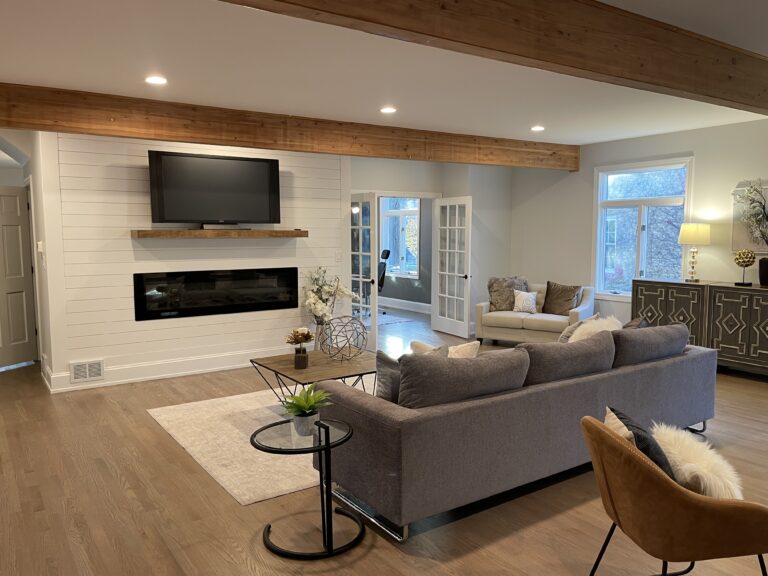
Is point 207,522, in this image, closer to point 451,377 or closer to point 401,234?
point 451,377

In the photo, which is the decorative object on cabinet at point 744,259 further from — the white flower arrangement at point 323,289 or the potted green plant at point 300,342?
the potted green plant at point 300,342

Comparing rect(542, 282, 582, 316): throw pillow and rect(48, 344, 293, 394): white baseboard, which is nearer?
rect(48, 344, 293, 394): white baseboard

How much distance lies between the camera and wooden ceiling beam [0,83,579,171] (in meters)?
4.59

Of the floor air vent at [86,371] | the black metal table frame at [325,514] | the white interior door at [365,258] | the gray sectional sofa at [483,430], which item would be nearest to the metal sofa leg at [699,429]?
the gray sectional sofa at [483,430]

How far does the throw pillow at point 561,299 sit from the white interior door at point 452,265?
3.82ft

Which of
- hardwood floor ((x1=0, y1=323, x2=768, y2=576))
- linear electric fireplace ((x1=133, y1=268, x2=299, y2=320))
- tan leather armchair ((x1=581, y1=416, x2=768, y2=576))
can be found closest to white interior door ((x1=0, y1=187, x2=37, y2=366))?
linear electric fireplace ((x1=133, y1=268, x2=299, y2=320))

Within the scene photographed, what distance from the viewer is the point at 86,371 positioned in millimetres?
5785

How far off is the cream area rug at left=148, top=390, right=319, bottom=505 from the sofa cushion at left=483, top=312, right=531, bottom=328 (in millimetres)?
3301

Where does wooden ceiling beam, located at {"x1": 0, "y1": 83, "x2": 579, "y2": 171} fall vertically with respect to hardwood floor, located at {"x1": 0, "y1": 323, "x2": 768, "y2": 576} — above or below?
above

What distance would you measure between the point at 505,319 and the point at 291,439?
207 inches

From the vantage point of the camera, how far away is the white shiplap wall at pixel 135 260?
565cm

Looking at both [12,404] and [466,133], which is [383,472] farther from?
[466,133]

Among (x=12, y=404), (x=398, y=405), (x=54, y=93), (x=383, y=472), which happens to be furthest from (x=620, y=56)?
(x=12, y=404)

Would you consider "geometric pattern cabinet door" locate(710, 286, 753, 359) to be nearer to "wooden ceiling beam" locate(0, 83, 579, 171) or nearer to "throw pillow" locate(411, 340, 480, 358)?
"wooden ceiling beam" locate(0, 83, 579, 171)
